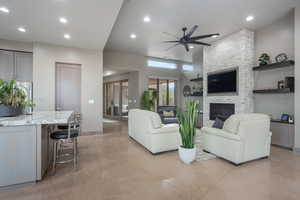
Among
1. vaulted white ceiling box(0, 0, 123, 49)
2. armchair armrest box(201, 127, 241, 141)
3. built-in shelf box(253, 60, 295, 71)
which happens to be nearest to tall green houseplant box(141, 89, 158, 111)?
vaulted white ceiling box(0, 0, 123, 49)

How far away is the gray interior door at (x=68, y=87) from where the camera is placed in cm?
497

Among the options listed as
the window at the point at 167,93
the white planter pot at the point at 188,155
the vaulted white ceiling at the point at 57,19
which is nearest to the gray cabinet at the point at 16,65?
the vaulted white ceiling at the point at 57,19

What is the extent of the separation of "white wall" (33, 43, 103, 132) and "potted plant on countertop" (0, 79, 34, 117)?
2.53 meters

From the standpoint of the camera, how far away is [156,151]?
3.34m

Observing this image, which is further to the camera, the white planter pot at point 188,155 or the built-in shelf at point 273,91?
the built-in shelf at point 273,91

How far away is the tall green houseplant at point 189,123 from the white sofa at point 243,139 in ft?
2.18

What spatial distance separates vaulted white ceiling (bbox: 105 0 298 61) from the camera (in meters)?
3.44

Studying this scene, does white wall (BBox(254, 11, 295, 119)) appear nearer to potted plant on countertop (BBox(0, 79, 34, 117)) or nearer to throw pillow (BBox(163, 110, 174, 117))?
throw pillow (BBox(163, 110, 174, 117))

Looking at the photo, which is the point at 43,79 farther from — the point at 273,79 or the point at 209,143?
the point at 273,79

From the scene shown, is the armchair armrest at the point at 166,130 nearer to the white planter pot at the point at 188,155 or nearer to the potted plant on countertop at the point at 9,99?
the white planter pot at the point at 188,155

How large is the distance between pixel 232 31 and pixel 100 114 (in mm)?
5377

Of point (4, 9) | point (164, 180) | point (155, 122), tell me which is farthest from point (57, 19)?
point (164, 180)

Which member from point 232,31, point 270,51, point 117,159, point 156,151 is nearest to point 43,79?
point 117,159

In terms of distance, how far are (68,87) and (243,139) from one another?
5.23 metres
